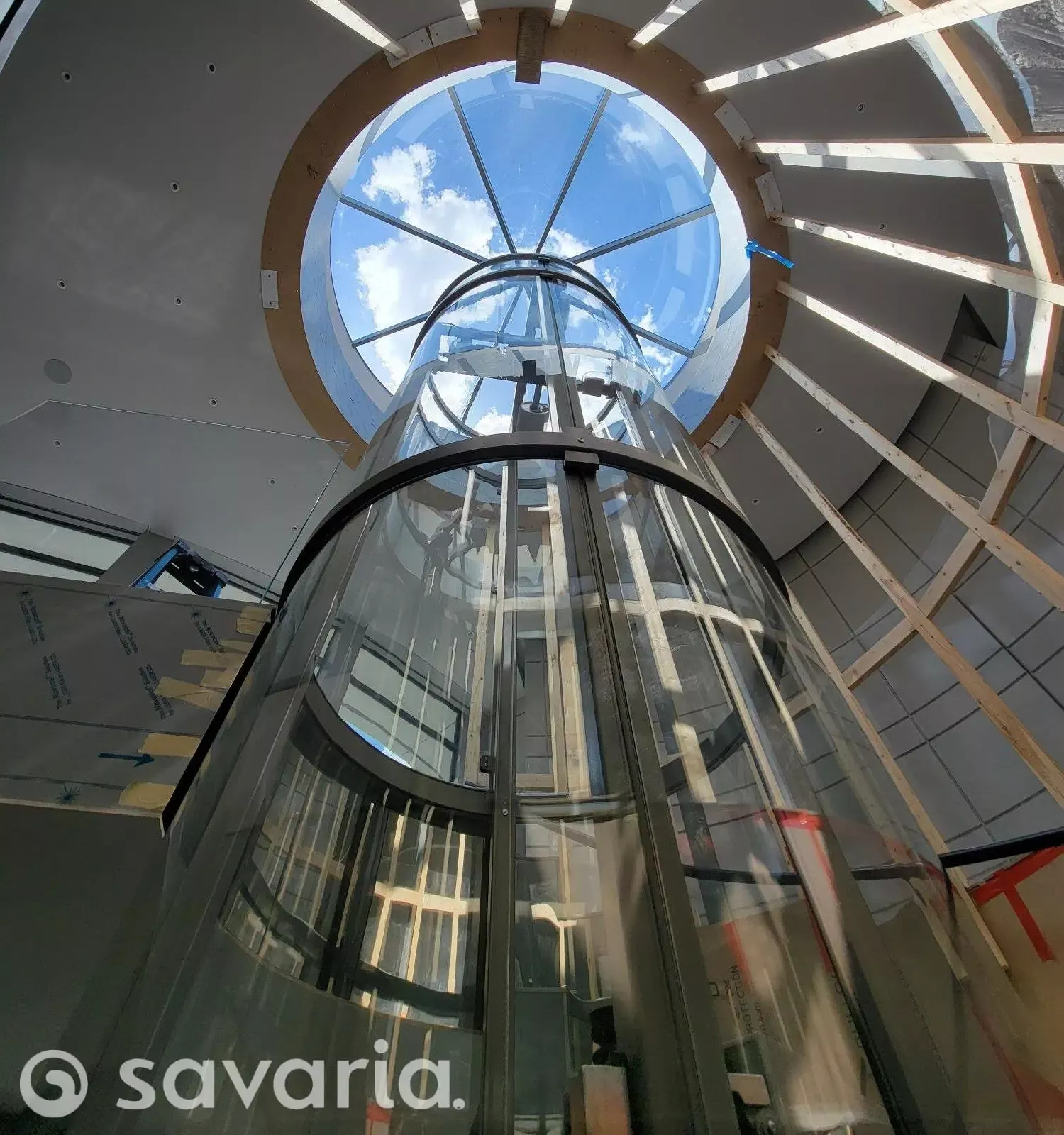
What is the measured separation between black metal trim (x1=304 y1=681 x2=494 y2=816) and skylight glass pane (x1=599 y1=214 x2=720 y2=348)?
7912 millimetres

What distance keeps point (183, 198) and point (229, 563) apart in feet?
11.4

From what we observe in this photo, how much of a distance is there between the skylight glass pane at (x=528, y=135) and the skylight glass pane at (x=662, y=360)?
199cm

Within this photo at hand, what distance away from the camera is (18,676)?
2297 millimetres

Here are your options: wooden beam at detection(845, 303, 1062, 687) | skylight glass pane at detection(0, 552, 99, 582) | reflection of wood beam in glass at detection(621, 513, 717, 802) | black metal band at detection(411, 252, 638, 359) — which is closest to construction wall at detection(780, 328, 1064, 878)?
wooden beam at detection(845, 303, 1062, 687)

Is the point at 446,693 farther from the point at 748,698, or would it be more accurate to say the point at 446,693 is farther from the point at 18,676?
the point at 18,676

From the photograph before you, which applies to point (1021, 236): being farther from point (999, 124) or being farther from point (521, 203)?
point (521, 203)

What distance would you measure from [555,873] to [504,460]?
4.91 feet

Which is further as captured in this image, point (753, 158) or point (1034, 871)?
point (753, 158)

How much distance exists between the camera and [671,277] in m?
9.16

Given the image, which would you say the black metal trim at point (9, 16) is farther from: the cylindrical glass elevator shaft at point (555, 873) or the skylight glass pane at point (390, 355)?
the cylindrical glass elevator shaft at point (555, 873)

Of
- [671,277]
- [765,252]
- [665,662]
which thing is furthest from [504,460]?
[671,277]

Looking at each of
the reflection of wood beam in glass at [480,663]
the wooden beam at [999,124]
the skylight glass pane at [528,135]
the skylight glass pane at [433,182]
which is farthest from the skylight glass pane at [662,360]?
the reflection of wood beam in glass at [480,663]

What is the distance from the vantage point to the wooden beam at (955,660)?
3959 mm

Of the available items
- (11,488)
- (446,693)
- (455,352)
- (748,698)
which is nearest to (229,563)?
(11,488)
